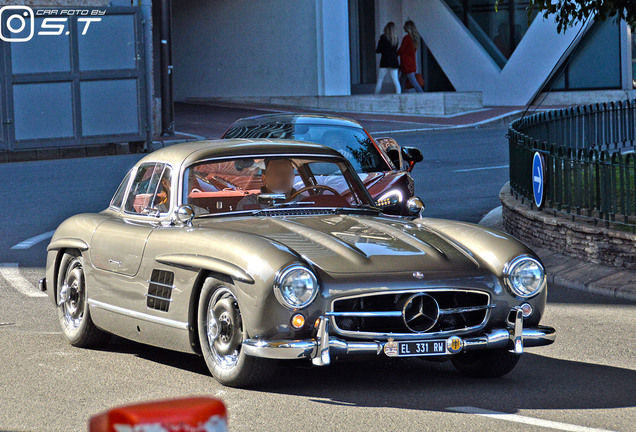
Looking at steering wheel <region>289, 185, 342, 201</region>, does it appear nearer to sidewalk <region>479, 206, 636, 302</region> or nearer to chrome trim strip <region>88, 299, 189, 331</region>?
chrome trim strip <region>88, 299, 189, 331</region>

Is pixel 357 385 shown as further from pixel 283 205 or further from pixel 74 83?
pixel 74 83

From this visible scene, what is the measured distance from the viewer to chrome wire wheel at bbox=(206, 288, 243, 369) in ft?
18.8

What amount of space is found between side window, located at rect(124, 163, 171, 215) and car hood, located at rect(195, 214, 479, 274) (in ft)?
1.42

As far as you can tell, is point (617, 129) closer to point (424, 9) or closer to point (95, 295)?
point (95, 295)

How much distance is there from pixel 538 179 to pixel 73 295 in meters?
5.61

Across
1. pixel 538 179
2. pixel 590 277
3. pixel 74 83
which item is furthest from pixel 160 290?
pixel 74 83

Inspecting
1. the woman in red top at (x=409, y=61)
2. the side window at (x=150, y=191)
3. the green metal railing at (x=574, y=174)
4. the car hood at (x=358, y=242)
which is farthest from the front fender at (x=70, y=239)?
the woman in red top at (x=409, y=61)

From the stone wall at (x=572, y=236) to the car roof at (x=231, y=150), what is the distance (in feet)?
11.4

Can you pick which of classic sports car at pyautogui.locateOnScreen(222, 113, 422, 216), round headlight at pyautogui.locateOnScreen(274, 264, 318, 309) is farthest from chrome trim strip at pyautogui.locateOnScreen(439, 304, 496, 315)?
classic sports car at pyautogui.locateOnScreen(222, 113, 422, 216)

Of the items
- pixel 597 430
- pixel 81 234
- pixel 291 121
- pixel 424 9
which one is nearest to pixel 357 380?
pixel 597 430

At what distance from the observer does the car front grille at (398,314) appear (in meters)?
5.59

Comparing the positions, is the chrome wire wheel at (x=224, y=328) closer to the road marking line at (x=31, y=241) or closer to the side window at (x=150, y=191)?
the side window at (x=150, y=191)

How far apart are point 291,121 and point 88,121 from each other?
11544 mm

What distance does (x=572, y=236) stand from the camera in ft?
33.6
